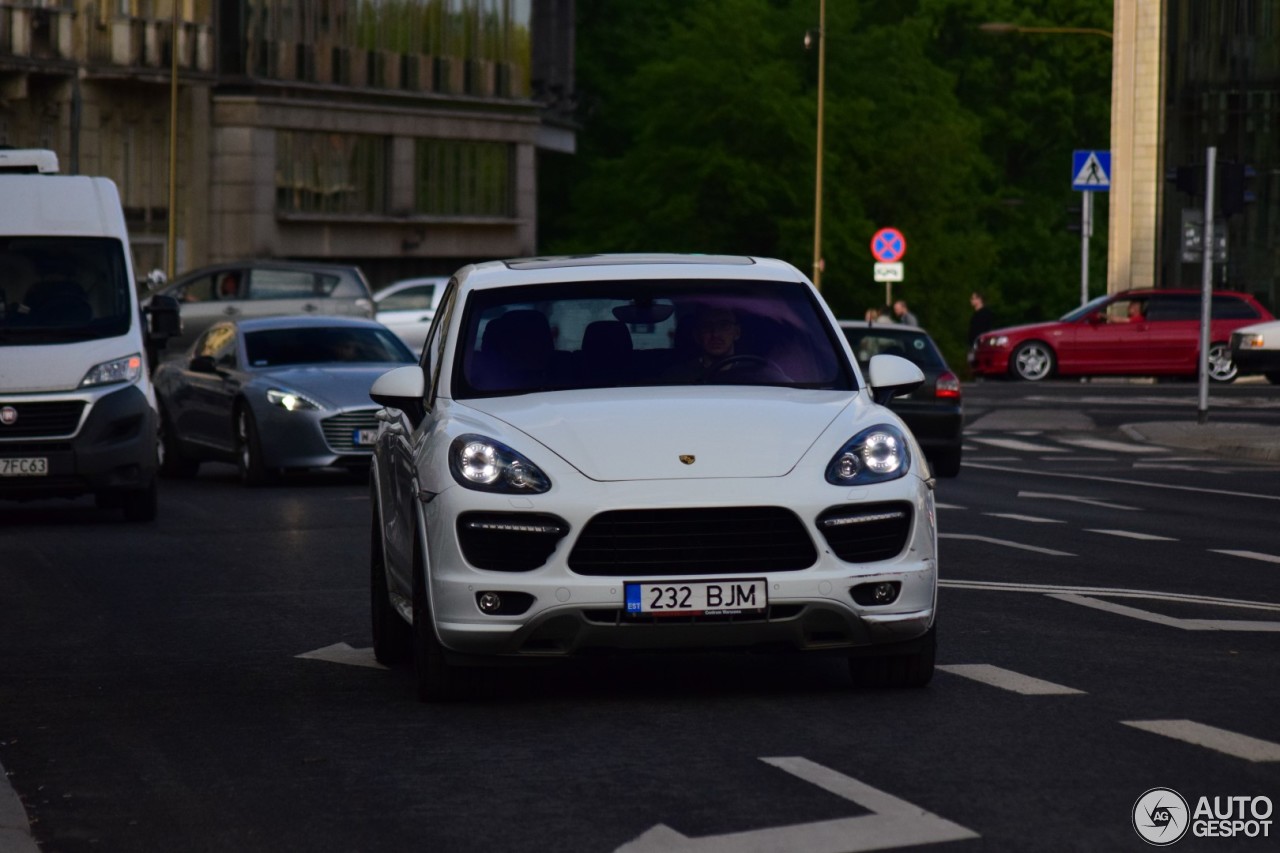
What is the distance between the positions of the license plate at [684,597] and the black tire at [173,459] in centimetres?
1721

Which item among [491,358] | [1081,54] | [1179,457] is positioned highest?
[1081,54]

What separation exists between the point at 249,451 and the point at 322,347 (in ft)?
6.21

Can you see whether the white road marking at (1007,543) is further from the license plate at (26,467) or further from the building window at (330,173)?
the building window at (330,173)

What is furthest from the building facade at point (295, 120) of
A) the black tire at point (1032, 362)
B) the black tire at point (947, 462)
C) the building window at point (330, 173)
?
the black tire at point (947, 462)

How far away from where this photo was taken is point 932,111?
81312 millimetres

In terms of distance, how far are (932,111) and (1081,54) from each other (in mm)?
8304

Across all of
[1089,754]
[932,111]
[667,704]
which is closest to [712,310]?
[667,704]

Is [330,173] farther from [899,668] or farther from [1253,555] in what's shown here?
[899,668]

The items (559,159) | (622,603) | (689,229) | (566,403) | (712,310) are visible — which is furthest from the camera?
(559,159)

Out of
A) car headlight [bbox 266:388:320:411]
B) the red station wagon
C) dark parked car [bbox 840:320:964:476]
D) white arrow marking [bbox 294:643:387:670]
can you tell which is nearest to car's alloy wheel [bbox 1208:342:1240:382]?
the red station wagon

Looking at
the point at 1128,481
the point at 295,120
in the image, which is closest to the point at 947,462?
the point at 1128,481

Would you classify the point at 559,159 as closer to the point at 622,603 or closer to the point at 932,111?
the point at 932,111

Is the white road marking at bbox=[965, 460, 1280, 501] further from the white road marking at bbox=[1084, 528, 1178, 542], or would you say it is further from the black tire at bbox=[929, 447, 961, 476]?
the white road marking at bbox=[1084, 528, 1178, 542]

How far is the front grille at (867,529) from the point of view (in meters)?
8.82
